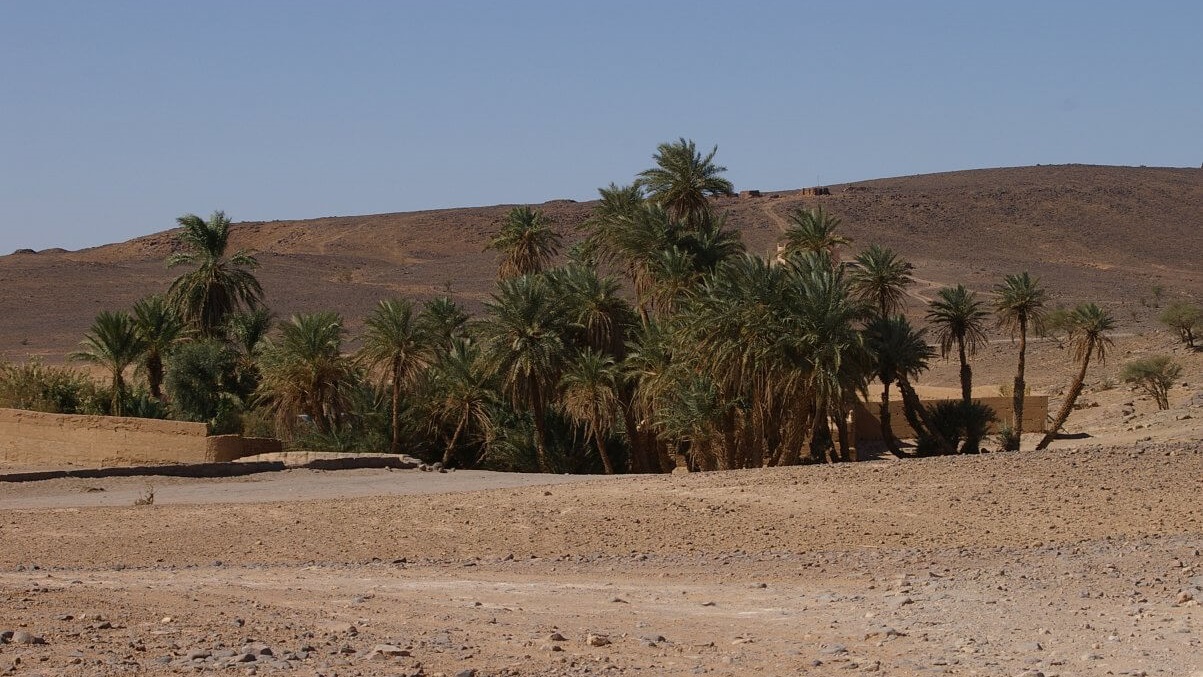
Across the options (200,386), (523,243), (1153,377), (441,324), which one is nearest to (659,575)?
(441,324)

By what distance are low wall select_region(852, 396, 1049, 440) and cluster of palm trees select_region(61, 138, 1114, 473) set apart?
4634mm

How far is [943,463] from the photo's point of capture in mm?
19688

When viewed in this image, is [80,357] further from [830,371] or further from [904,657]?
[904,657]

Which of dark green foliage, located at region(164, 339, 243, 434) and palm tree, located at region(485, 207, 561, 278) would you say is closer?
dark green foliage, located at region(164, 339, 243, 434)

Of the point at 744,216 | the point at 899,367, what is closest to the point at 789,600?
the point at 899,367

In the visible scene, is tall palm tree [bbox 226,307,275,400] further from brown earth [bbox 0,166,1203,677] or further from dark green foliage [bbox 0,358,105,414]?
brown earth [bbox 0,166,1203,677]

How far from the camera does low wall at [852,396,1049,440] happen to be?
137 feet

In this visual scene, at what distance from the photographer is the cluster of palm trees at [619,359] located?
2789 cm

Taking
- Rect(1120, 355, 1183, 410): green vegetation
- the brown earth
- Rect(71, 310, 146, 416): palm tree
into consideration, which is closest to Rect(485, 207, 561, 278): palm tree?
Rect(71, 310, 146, 416): palm tree

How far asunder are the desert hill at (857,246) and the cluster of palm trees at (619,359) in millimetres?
36887

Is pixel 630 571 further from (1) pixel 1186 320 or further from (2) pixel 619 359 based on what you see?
(1) pixel 1186 320

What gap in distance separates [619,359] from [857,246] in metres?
71.5

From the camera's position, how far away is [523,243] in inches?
1623

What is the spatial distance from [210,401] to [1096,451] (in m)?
23.5
